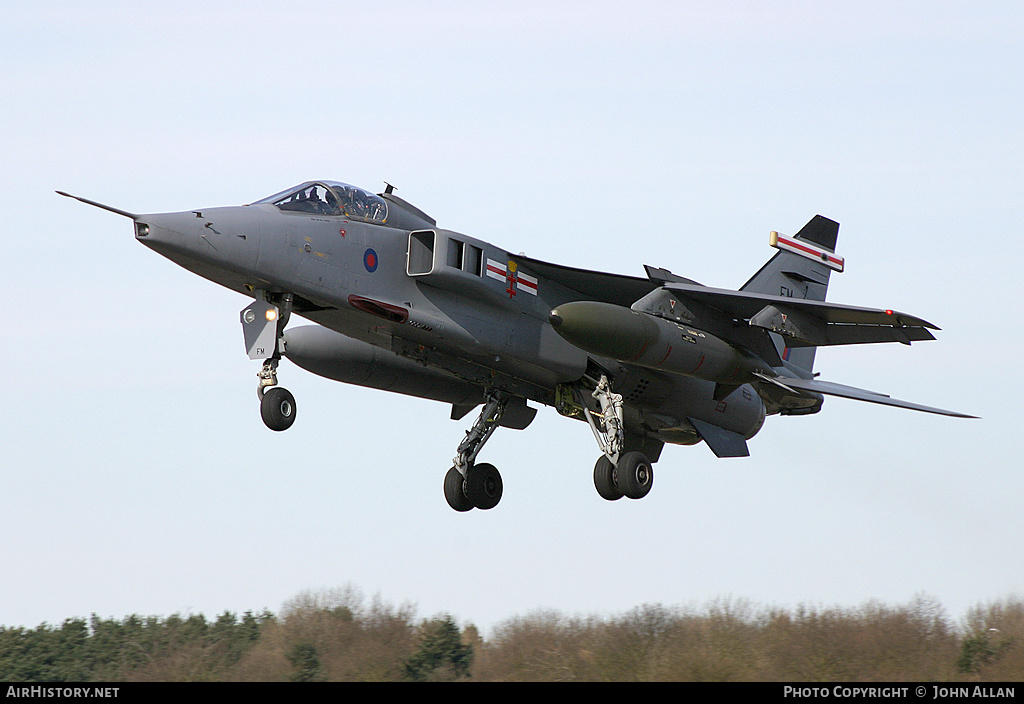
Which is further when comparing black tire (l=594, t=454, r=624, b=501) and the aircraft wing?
black tire (l=594, t=454, r=624, b=501)

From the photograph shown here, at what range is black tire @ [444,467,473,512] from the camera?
810 inches

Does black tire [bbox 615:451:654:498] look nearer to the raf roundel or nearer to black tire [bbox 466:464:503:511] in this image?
black tire [bbox 466:464:503:511]

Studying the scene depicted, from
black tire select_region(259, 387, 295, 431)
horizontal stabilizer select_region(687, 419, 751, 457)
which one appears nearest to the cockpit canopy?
black tire select_region(259, 387, 295, 431)

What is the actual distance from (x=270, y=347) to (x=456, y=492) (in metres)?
5.47

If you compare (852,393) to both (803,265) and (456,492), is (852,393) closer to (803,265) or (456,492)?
(803,265)

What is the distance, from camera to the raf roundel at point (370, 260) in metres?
17.0

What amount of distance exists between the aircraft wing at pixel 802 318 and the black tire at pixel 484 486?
4.73m

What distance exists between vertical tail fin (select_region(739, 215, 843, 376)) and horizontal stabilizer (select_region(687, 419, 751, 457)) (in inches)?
66.1

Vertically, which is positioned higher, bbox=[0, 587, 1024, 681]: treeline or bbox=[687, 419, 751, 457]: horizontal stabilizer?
bbox=[687, 419, 751, 457]: horizontal stabilizer

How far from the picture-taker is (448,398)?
21688mm

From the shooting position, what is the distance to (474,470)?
20.8m

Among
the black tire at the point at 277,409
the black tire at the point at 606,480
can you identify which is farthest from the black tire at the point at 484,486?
the black tire at the point at 277,409

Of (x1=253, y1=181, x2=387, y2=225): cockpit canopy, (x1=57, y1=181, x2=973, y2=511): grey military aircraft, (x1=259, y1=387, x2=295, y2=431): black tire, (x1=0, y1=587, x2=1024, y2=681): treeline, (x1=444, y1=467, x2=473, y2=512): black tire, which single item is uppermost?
(x1=253, y1=181, x2=387, y2=225): cockpit canopy
